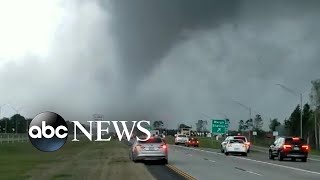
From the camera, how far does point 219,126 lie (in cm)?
8756

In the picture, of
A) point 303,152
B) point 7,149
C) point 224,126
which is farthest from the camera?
point 224,126

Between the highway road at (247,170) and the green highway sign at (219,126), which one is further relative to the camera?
the green highway sign at (219,126)

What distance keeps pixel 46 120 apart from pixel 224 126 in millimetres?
70951

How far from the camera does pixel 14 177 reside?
25.5 metres

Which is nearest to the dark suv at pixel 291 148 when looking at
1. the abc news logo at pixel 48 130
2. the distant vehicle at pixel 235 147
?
the distant vehicle at pixel 235 147

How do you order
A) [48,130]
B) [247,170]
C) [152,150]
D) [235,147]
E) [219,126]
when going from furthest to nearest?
[219,126] → [235,147] → [152,150] → [247,170] → [48,130]

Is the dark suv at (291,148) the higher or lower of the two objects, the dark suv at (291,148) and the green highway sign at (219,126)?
the lower

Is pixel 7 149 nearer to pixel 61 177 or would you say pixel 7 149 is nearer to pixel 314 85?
pixel 61 177

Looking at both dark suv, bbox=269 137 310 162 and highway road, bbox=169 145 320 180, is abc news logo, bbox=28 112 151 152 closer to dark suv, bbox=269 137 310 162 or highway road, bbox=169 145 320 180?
highway road, bbox=169 145 320 180

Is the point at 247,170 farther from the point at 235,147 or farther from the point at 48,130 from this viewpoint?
the point at 235,147

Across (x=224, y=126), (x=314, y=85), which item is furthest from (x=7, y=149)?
(x=314, y=85)

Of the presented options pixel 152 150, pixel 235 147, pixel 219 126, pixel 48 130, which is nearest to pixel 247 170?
pixel 152 150

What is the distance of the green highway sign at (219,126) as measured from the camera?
87.2 metres

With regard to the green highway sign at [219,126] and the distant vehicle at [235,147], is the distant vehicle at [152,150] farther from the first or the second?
the green highway sign at [219,126]
